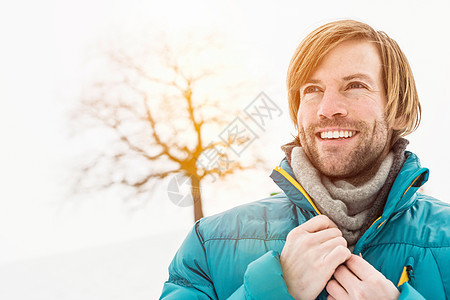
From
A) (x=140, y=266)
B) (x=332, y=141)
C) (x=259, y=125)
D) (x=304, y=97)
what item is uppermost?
(x=304, y=97)

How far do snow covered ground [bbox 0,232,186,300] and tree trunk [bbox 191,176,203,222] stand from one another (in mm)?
373

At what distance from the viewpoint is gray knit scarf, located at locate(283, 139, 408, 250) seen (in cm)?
88

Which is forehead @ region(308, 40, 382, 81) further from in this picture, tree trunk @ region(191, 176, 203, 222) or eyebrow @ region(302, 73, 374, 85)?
tree trunk @ region(191, 176, 203, 222)

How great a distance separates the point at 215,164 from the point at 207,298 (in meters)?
3.76

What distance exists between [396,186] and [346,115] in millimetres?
220

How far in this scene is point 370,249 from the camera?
871 mm

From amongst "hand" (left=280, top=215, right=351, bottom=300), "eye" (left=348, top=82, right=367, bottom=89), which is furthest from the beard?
"hand" (left=280, top=215, right=351, bottom=300)

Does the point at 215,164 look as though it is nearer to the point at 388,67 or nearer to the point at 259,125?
the point at 259,125

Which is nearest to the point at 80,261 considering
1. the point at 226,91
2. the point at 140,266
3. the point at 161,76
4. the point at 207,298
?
the point at 140,266

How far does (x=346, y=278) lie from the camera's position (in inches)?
29.6

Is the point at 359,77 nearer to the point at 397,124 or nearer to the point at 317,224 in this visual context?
the point at 397,124

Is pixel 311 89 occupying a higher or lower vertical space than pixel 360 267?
higher

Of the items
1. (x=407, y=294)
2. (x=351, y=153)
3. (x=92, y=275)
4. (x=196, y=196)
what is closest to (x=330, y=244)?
(x=407, y=294)

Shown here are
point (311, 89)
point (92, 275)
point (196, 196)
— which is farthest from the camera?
point (92, 275)
